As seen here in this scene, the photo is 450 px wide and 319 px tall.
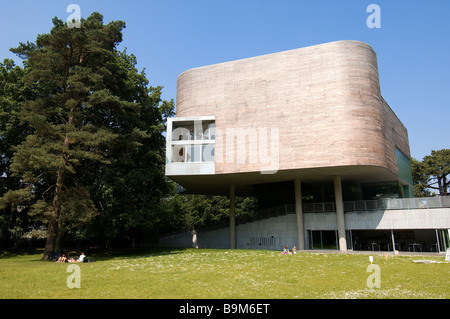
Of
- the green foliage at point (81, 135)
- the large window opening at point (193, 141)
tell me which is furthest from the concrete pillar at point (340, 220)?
the green foliage at point (81, 135)

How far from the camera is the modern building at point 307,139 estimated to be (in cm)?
2722

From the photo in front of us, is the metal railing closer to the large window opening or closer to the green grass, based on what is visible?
the large window opening

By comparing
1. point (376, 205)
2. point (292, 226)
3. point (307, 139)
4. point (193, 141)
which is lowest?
point (292, 226)

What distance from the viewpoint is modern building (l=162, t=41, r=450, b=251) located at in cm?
2722

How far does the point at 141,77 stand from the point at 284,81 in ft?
53.1

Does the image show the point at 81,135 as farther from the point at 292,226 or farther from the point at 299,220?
the point at 292,226

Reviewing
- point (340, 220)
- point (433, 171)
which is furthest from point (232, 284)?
point (433, 171)

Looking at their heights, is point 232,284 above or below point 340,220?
below

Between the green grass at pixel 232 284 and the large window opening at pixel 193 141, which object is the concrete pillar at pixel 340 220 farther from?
the green grass at pixel 232 284

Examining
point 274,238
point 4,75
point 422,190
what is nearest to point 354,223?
point 274,238

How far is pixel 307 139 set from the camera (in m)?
27.7

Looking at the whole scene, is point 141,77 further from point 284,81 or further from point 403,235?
point 403,235

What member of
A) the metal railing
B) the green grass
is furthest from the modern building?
the green grass
